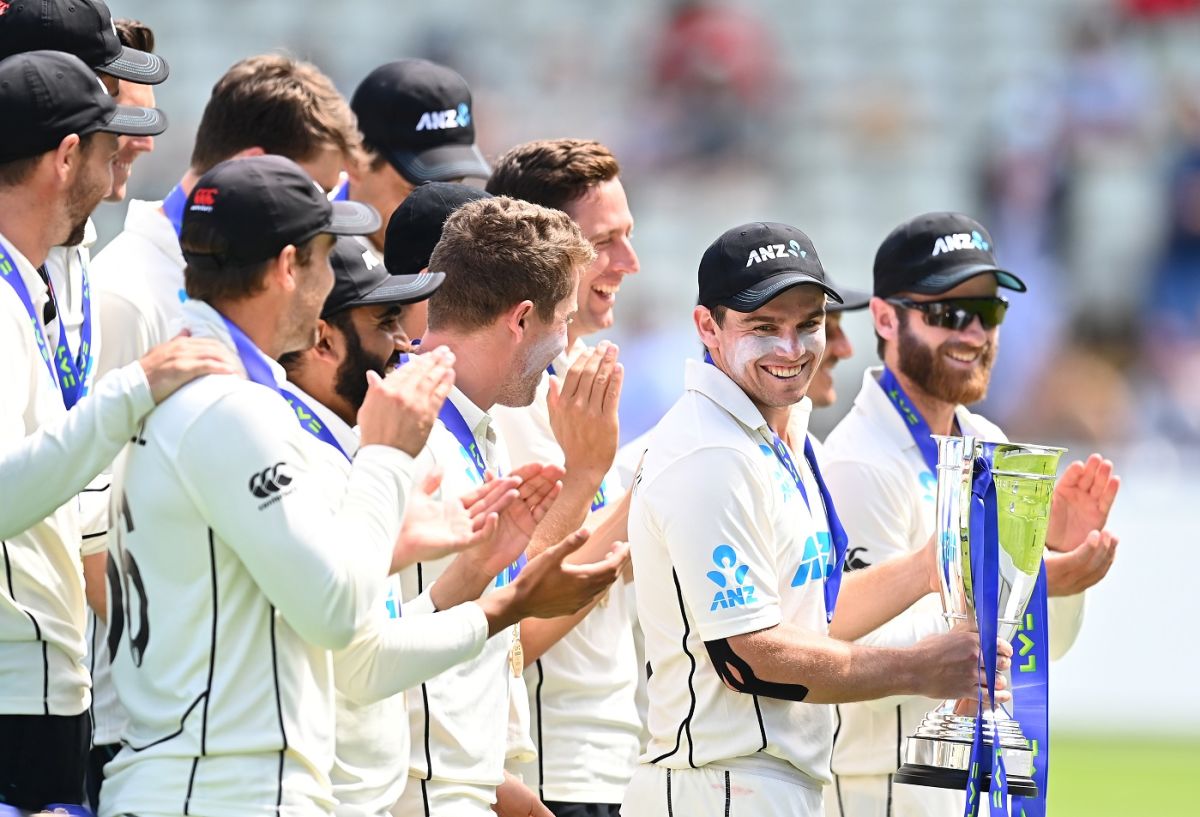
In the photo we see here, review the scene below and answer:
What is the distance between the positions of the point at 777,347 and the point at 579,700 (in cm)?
110

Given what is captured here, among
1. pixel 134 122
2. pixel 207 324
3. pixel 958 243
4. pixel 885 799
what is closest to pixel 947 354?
pixel 958 243

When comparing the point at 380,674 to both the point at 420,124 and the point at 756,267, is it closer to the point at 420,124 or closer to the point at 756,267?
the point at 756,267

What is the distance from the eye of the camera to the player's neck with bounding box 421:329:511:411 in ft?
12.7

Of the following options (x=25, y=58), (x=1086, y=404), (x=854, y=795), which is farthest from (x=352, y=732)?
(x=1086, y=404)

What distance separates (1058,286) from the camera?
1344cm

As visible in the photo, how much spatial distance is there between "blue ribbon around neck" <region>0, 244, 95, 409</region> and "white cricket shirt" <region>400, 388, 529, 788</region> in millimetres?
766

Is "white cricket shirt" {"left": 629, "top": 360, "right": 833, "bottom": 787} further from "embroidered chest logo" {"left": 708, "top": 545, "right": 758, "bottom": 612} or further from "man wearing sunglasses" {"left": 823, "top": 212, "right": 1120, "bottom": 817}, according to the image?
"man wearing sunglasses" {"left": 823, "top": 212, "right": 1120, "bottom": 817}

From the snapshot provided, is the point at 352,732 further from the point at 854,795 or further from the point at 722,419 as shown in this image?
the point at 854,795

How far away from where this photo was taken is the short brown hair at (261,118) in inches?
199

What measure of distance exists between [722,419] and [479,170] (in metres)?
1.72

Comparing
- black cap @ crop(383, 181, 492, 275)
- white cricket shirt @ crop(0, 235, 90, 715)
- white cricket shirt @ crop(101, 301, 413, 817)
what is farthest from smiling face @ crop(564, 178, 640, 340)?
white cricket shirt @ crop(101, 301, 413, 817)

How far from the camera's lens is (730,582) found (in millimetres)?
3803

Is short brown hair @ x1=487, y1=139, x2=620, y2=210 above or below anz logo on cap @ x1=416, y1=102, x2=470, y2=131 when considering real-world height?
below

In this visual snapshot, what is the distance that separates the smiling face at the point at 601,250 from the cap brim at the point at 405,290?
120cm
